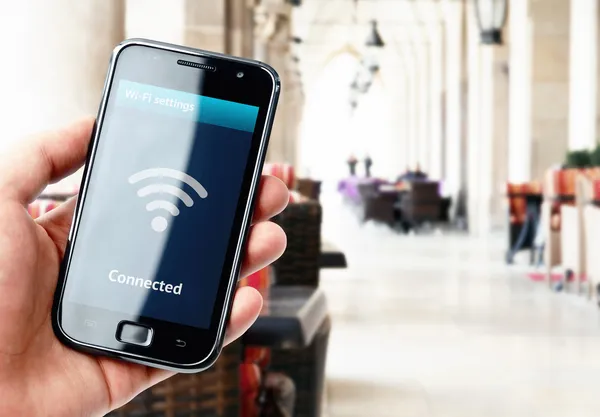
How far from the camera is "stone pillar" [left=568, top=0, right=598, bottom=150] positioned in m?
12.2

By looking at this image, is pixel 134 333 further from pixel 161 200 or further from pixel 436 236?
pixel 436 236

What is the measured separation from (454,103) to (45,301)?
21.2 m

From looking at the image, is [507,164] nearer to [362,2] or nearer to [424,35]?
[424,35]

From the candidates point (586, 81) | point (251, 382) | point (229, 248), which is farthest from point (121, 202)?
point (586, 81)

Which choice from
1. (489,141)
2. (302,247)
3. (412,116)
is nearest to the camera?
(302,247)

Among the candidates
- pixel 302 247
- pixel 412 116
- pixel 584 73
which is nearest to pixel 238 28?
pixel 584 73

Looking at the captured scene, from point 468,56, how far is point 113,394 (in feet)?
65.4

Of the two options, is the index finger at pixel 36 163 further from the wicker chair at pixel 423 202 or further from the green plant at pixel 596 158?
the wicker chair at pixel 423 202

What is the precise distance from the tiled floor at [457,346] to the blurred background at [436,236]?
0.9 inches

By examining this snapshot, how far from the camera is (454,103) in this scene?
71.9 feet

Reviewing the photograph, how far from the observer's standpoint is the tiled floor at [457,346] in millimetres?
4988

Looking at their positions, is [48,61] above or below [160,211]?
above

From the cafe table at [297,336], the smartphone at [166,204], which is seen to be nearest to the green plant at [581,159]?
the cafe table at [297,336]

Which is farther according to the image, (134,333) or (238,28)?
(238,28)
